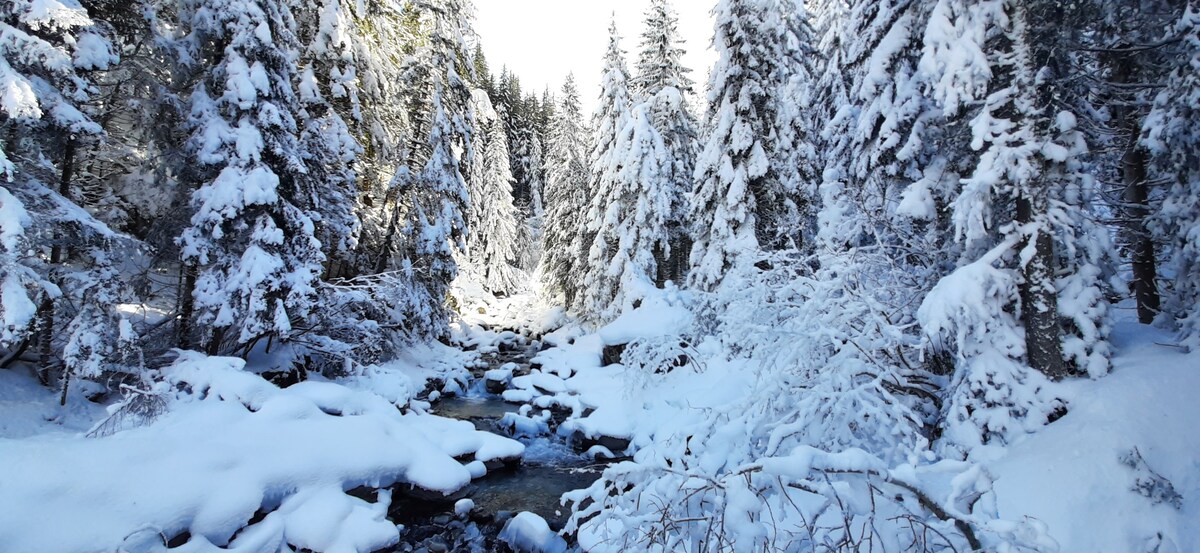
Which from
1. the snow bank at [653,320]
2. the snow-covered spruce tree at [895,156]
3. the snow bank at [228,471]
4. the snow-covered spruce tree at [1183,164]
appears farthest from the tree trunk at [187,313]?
the snow-covered spruce tree at [1183,164]

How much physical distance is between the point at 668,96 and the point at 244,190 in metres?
15.5

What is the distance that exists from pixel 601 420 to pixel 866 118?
856 centimetres

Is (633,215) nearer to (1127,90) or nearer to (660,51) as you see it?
(660,51)

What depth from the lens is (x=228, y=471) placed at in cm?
650

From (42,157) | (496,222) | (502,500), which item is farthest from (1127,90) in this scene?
(496,222)

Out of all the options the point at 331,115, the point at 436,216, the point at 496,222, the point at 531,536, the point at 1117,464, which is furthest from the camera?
the point at 496,222

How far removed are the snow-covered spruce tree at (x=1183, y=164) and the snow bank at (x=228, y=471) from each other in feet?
32.9

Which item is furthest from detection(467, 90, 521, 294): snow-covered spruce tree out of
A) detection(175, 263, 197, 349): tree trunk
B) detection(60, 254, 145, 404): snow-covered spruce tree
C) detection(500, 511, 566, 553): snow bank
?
detection(500, 511, 566, 553): snow bank

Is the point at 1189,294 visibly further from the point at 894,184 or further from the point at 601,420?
the point at 601,420

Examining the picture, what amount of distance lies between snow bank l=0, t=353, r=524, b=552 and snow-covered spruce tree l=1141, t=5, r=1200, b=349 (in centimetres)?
1003

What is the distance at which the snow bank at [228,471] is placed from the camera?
5.20 meters

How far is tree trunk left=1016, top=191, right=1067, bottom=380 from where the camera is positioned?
5.95 m

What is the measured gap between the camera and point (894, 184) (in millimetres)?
9383

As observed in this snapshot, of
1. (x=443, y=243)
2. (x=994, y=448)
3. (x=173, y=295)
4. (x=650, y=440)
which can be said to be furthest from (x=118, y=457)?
(x=443, y=243)
